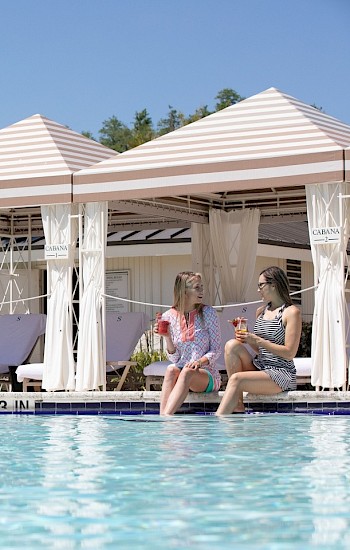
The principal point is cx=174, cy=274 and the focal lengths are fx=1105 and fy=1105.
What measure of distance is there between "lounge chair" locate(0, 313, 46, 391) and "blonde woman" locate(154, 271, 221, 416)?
500 cm

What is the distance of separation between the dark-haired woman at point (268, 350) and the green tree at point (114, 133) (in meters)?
53.2

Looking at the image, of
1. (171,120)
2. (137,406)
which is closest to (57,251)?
(137,406)

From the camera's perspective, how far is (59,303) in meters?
13.0

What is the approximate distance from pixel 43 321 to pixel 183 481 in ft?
32.8

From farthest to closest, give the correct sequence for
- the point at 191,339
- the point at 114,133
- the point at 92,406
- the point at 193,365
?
the point at 114,133
the point at 92,406
the point at 191,339
the point at 193,365

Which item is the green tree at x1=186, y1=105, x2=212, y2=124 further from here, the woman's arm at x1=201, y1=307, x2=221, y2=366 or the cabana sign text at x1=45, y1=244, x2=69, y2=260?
the woman's arm at x1=201, y1=307, x2=221, y2=366

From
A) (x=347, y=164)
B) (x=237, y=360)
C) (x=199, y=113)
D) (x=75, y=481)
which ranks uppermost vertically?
(x=199, y=113)

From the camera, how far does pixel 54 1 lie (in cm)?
3869

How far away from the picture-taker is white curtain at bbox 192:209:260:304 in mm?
16188

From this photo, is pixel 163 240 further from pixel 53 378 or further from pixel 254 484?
pixel 254 484

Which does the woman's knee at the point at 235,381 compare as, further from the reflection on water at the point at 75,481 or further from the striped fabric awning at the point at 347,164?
the striped fabric awning at the point at 347,164

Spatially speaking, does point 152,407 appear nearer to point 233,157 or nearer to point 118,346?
point 233,157

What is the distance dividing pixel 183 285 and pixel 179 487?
4557 millimetres

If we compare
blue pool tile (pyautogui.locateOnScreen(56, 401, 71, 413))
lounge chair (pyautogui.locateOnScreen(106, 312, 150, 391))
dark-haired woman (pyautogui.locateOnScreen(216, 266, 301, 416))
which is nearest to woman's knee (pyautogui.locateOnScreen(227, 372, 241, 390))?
dark-haired woman (pyautogui.locateOnScreen(216, 266, 301, 416))
